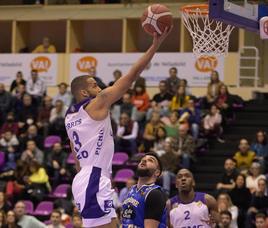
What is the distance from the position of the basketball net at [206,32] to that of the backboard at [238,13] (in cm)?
21

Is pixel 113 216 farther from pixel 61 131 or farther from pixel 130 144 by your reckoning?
pixel 61 131

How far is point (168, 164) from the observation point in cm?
1594

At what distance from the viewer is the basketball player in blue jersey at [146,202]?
7609 mm

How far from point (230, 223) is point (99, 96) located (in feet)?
21.6

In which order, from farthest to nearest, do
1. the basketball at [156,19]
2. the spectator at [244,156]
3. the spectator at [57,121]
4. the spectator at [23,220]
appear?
the spectator at [57,121] < the spectator at [244,156] < the spectator at [23,220] < the basketball at [156,19]

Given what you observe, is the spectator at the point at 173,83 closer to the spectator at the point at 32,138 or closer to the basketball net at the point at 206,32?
the spectator at the point at 32,138

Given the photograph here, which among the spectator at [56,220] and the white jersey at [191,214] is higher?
the white jersey at [191,214]

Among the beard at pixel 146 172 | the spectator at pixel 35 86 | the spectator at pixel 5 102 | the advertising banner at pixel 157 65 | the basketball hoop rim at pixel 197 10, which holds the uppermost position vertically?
the basketball hoop rim at pixel 197 10

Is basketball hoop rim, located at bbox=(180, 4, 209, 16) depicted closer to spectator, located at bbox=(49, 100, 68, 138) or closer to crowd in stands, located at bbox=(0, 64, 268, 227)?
crowd in stands, located at bbox=(0, 64, 268, 227)

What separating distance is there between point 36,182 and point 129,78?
10.4 m

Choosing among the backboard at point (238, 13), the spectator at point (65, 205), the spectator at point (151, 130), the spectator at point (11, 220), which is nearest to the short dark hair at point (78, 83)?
the backboard at point (238, 13)

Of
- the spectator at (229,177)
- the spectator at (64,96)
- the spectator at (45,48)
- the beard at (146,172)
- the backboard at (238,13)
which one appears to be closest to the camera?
the beard at (146,172)

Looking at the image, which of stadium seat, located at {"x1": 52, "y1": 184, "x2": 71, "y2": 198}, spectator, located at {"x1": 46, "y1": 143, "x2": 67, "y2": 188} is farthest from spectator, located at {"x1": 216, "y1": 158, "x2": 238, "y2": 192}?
spectator, located at {"x1": 46, "y1": 143, "x2": 67, "y2": 188}

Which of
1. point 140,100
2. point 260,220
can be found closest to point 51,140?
point 140,100
